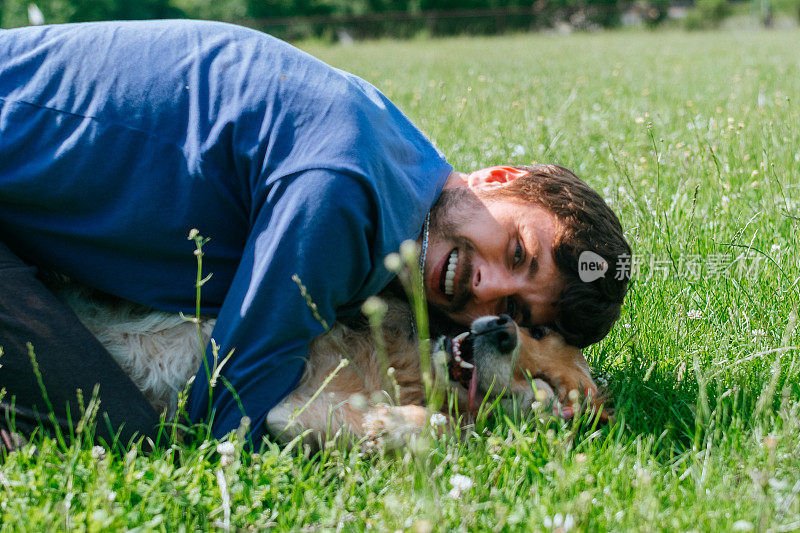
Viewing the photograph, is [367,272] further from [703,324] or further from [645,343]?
[703,324]

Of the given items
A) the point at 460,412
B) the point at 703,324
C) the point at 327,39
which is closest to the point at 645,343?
the point at 703,324

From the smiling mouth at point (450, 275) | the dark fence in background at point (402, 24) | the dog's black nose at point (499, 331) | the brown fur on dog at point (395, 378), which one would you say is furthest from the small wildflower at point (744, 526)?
→ the dark fence in background at point (402, 24)

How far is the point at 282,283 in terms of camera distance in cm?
223

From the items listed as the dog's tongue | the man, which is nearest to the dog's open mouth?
the dog's tongue

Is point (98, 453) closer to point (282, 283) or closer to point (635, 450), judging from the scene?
point (282, 283)

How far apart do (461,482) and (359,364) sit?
2.95 feet

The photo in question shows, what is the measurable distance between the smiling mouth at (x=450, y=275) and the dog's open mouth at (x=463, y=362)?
16cm

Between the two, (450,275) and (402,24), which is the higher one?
(402,24)

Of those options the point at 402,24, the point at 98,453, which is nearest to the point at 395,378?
the point at 98,453

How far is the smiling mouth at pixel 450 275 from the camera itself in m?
2.70

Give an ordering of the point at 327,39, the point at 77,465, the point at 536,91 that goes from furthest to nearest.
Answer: the point at 327,39
the point at 536,91
the point at 77,465

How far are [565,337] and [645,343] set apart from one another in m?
0.35

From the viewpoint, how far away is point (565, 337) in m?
2.86

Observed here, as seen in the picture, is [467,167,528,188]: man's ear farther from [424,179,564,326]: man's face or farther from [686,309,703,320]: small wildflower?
[686,309,703,320]: small wildflower
